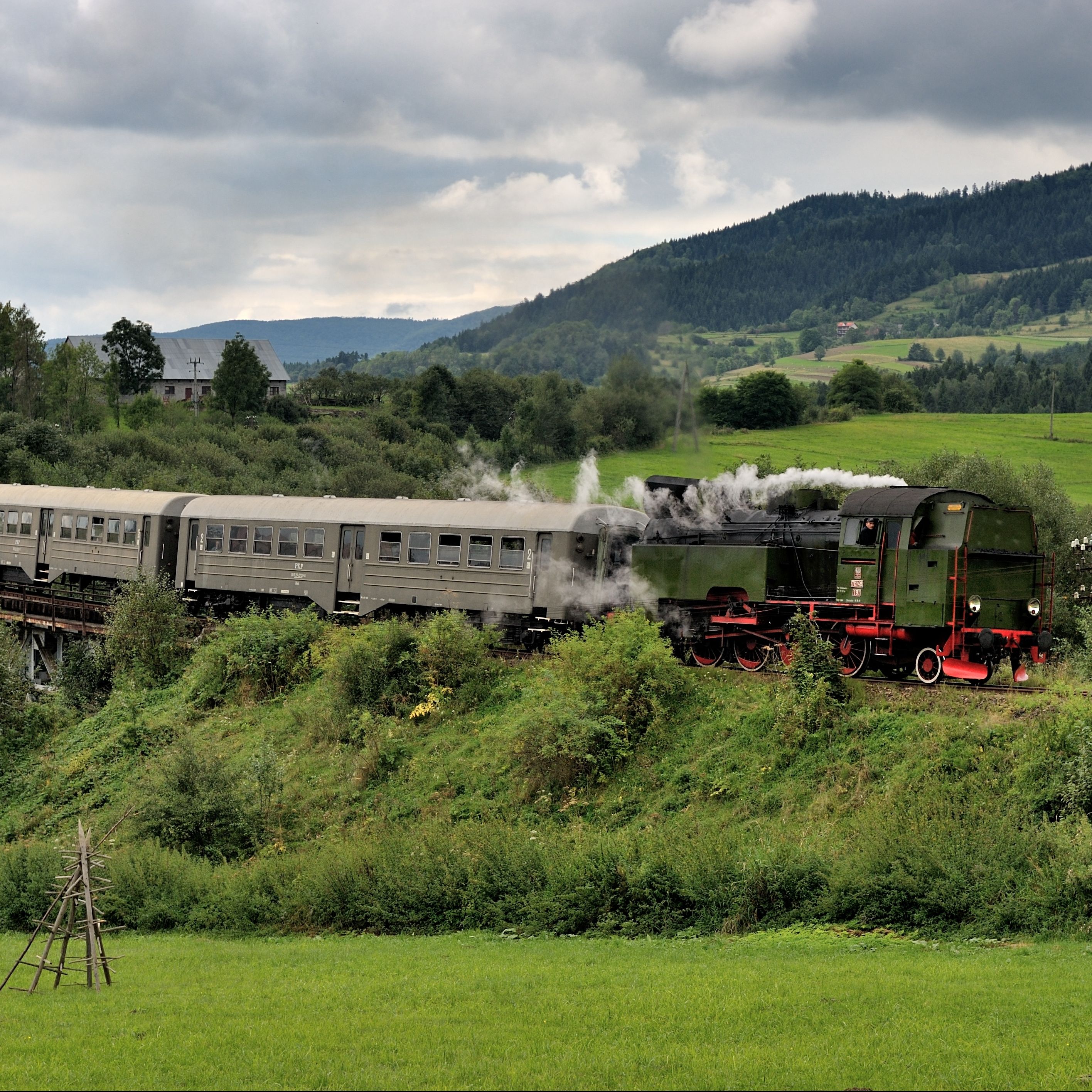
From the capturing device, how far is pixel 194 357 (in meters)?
138

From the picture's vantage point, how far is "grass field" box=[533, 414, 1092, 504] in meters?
36.4

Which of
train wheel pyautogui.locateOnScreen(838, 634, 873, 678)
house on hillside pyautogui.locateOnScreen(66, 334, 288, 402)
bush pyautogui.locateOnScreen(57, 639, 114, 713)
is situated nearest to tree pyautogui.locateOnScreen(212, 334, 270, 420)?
house on hillside pyautogui.locateOnScreen(66, 334, 288, 402)

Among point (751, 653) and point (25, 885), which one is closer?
point (25, 885)

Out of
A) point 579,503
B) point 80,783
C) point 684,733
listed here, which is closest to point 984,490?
point 579,503

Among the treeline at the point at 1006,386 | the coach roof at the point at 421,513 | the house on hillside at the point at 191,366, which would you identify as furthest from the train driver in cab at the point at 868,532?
the house on hillside at the point at 191,366

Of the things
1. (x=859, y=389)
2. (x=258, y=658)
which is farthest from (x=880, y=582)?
(x=859, y=389)

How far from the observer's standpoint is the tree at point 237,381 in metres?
96.1

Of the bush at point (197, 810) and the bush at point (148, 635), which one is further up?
the bush at point (148, 635)

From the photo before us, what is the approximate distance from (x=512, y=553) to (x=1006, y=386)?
117737 millimetres

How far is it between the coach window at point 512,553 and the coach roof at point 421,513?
0.32 meters

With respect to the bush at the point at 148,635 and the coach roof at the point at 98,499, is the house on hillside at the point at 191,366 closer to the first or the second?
the coach roof at the point at 98,499

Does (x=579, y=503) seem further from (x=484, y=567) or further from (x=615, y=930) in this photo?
(x=615, y=930)

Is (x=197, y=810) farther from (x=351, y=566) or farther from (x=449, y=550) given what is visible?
(x=351, y=566)

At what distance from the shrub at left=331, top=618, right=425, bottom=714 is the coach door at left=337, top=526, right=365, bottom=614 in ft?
14.6
